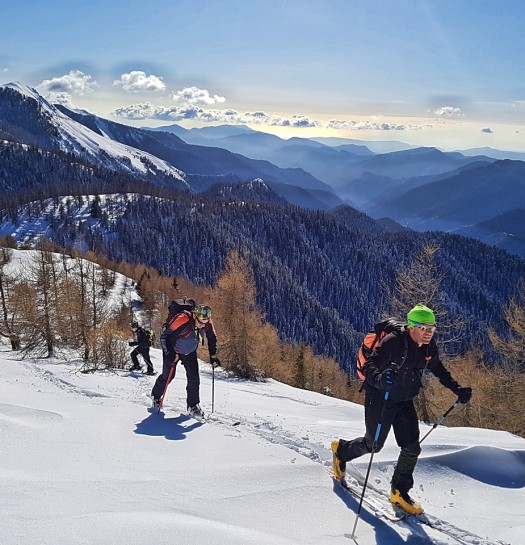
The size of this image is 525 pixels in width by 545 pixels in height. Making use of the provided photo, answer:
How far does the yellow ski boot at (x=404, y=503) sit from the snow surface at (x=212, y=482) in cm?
26

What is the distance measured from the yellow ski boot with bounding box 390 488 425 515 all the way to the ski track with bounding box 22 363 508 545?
103 mm

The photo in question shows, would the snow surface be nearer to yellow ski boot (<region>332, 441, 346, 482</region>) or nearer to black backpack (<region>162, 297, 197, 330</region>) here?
yellow ski boot (<region>332, 441, 346, 482</region>)

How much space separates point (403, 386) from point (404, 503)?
1.48 metres

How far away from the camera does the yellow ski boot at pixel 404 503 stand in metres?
5.57

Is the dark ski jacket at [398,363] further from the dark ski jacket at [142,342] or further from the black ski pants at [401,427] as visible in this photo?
the dark ski jacket at [142,342]

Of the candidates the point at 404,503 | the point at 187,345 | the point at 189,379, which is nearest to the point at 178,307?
the point at 187,345

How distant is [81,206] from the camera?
180625 mm

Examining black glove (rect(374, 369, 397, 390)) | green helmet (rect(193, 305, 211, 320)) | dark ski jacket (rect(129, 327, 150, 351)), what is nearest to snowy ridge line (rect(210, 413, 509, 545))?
black glove (rect(374, 369, 397, 390))

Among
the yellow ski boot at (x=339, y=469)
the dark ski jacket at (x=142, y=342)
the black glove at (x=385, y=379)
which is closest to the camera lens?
the black glove at (x=385, y=379)

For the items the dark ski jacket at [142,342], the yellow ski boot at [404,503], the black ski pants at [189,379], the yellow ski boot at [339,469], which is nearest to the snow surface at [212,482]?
the yellow ski boot at [339,469]

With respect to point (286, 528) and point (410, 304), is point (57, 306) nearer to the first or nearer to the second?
point (410, 304)

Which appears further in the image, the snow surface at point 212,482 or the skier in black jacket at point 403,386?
the skier in black jacket at point 403,386

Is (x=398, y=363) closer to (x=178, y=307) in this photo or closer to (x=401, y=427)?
(x=401, y=427)

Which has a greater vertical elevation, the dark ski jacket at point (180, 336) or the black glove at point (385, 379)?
the black glove at point (385, 379)
